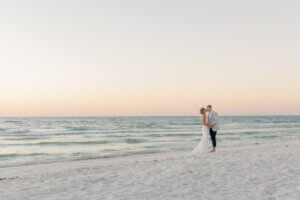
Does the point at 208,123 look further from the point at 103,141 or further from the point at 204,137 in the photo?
the point at 103,141

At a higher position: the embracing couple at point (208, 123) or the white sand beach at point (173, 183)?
the embracing couple at point (208, 123)

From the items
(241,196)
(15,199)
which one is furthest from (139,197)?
(15,199)

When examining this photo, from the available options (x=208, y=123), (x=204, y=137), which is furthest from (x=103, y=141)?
(x=208, y=123)

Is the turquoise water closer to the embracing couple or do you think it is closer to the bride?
the bride

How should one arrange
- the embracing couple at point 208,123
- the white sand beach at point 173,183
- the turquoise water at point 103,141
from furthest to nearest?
the turquoise water at point 103,141 < the embracing couple at point 208,123 < the white sand beach at point 173,183

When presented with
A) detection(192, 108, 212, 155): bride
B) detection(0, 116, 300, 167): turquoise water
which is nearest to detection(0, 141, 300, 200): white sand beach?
detection(192, 108, 212, 155): bride

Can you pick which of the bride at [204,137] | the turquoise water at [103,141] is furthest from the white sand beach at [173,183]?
the turquoise water at [103,141]

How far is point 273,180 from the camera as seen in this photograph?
19.9 feet

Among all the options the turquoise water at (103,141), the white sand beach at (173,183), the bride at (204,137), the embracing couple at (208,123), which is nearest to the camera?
the white sand beach at (173,183)

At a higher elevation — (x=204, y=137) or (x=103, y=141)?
(x=204, y=137)

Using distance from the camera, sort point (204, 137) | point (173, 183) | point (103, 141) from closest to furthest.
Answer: point (173, 183) → point (204, 137) → point (103, 141)

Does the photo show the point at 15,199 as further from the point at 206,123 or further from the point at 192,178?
the point at 206,123

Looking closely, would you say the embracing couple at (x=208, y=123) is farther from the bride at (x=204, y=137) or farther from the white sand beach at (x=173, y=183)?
the white sand beach at (x=173, y=183)

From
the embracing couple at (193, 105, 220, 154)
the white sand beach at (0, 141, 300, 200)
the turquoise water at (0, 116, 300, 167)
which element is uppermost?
the embracing couple at (193, 105, 220, 154)
